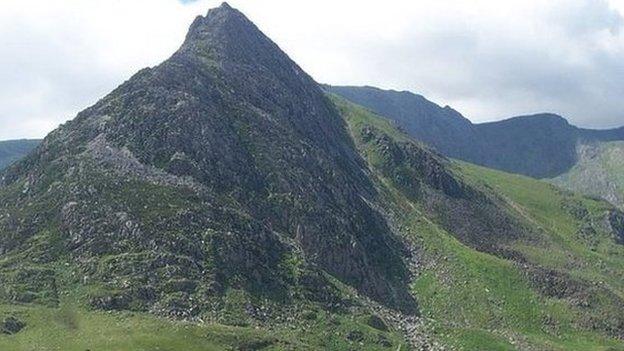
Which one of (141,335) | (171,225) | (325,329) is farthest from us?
(171,225)

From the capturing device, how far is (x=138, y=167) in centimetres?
18638

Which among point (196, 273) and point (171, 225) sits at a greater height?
point (171, 225)

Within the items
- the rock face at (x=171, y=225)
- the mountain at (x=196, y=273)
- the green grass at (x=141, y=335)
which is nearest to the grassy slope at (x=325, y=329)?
the green grass at (x=141, y=335)

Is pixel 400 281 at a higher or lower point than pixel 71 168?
lower

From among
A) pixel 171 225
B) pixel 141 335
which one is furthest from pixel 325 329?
pixel 171 225

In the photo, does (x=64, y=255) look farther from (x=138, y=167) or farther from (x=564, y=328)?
(x=564, y=328)

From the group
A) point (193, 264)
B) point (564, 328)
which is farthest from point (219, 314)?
point (564, 328)

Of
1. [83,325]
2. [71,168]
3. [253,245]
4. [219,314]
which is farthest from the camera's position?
[71,168]

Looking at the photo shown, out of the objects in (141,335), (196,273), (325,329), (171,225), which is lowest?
(325,329)

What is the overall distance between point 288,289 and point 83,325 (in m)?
45.4

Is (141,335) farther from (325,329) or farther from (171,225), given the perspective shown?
(325,329)

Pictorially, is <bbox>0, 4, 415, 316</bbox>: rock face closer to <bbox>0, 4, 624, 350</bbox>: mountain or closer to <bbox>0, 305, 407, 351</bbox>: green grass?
<bbox>0, 4, 624, 350</bbox>: mountain

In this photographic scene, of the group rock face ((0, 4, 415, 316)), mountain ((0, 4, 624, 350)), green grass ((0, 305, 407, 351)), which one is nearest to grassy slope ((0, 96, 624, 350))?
green grass ((0, 305, 407, 351))

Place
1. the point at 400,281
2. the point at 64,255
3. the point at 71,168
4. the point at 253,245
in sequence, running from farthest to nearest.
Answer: the point at 400,281 → the point at 71,168 → the point at 253,245 → the point at 64,255
